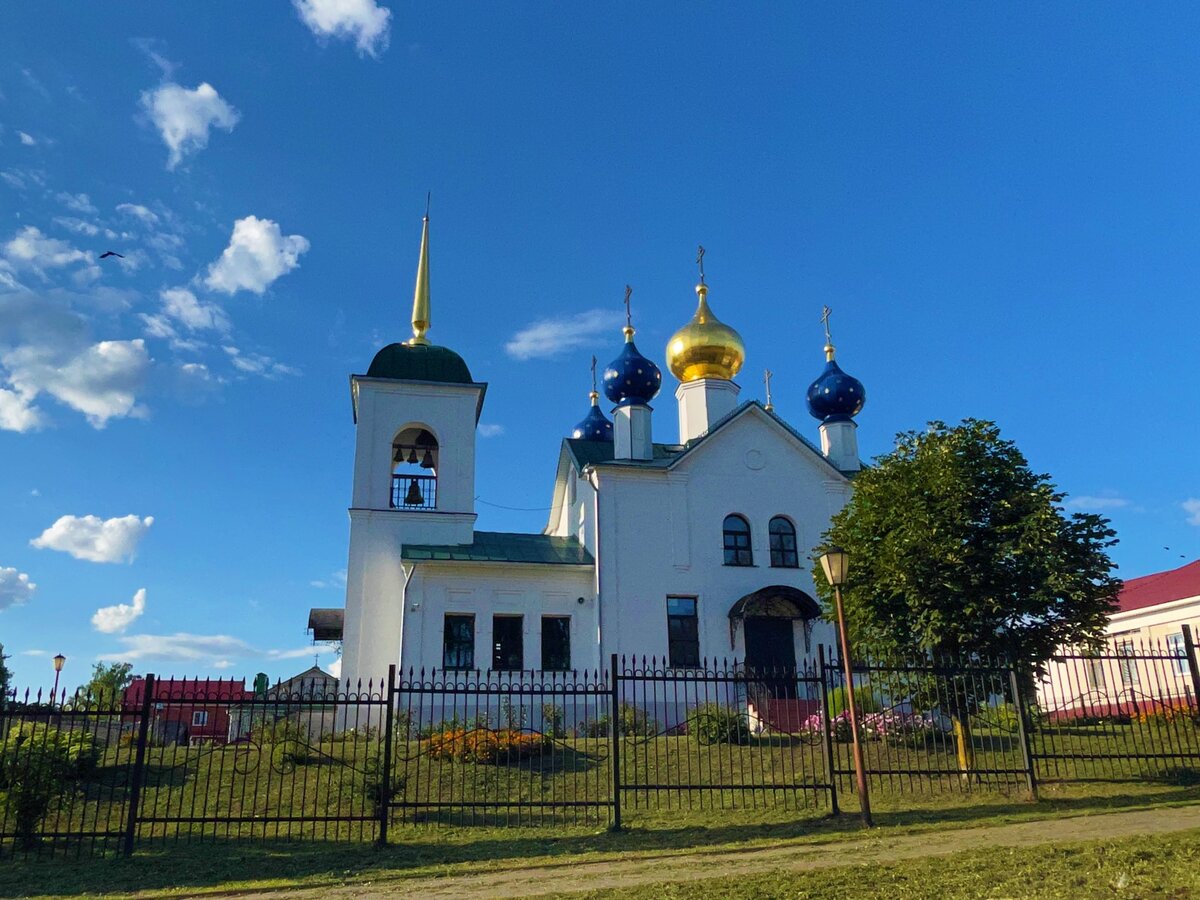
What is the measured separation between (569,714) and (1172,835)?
1484 centimetres

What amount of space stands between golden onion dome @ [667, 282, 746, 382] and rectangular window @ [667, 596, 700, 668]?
7997 millimetres

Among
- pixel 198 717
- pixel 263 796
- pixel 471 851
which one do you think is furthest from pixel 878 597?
pixel 198 717

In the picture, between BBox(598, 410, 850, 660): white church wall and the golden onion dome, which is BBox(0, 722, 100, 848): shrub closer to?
BBox(598, 410, 850, 660): white church wall

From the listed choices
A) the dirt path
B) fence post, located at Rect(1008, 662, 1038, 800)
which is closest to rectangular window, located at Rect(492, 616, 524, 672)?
fence post, located at Rect(1008, 662, 1038, 800)

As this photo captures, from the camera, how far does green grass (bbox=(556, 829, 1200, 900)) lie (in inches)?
283

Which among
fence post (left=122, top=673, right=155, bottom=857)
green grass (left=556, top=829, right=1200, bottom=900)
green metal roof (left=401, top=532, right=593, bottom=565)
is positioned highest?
green metal roof (left=401, top=532, right=593, bottom=565)

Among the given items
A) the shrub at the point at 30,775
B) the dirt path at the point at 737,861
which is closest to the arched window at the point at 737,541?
the dirt path at the point at 737,861

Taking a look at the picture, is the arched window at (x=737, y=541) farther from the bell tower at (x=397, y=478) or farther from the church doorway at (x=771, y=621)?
the bell tower at (x=397, y=478)

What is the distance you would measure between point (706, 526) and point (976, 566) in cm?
1061

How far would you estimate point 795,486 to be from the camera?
25156mm

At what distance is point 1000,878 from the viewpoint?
768cm

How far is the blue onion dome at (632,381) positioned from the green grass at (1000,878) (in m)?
18.0

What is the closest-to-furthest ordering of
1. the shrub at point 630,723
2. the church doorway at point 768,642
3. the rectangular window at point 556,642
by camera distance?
1. the shrub at point 630,723
2. the rectangular window at point 556,642
3. the church doorway at point 768,642

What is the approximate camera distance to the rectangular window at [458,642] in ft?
73.2
